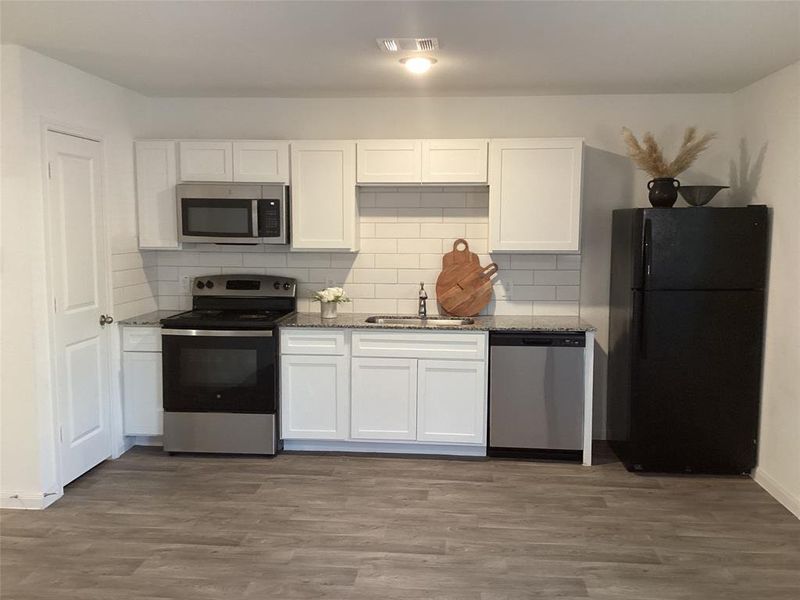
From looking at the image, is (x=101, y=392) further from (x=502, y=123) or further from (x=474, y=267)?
(x=502, y=123)

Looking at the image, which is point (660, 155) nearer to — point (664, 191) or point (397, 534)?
point (664, 191)

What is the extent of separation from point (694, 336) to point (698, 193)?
87 cm

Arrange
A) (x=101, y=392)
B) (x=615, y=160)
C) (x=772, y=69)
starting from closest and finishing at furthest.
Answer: (x=772, y=69) < (x=101, y=392) < (x=615, y=160)

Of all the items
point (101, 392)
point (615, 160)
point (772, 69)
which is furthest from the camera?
point (615, 160)

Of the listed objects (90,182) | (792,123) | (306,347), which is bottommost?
(306,347)

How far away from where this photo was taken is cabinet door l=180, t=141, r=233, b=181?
14.2ft

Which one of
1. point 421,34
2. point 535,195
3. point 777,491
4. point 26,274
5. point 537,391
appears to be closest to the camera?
point 421,34

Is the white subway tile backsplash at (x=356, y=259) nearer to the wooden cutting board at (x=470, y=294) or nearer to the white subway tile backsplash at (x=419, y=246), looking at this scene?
the white subway tile backsplash at (x=419, y=246)

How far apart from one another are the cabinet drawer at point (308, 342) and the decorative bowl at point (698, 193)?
2338 mm

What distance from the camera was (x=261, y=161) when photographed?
4.30 meters

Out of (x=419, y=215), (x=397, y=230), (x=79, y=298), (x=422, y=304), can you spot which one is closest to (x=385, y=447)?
(x=422, y=304)

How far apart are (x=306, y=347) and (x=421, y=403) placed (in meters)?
0.82

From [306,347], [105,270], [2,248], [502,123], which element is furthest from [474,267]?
[2,248]

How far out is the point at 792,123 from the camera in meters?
3.50
